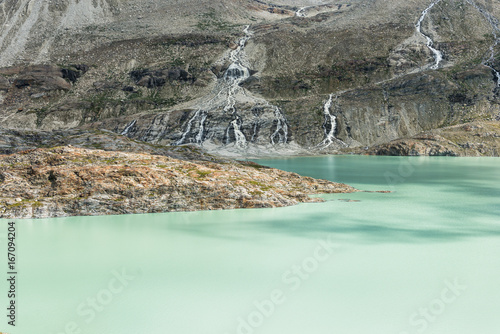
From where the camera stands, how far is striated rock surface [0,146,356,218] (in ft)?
74.5

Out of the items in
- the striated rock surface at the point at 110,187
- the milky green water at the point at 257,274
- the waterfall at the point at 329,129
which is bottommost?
the milky green water at the point at 257,274

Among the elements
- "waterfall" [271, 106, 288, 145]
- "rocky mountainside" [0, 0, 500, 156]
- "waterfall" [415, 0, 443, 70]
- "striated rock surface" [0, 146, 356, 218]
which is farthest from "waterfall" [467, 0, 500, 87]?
"striated rock surface" [0, 146, 356, 218]

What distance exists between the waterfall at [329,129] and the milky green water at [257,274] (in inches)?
3419

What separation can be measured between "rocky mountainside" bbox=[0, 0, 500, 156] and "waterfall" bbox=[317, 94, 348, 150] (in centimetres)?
38

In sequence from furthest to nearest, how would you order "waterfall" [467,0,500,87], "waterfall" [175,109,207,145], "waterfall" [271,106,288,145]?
1. "waterfall" [467,0,500,87]
2. "waterfall" [175,109,207,145]
3. "waterfall" [271,106,288,145]

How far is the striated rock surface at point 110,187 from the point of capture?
74.5ft

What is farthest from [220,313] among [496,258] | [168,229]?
[496,258]

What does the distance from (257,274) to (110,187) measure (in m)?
12.0

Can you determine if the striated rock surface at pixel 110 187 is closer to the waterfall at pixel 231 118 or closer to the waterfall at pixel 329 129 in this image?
the waterfall at pixel 329 129

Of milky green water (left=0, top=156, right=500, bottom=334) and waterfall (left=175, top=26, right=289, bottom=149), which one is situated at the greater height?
waterfall (left=175, top=26, right=289, bottom=149)

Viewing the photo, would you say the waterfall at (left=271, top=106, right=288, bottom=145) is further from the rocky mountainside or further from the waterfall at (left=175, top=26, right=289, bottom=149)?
the rocky mountainside

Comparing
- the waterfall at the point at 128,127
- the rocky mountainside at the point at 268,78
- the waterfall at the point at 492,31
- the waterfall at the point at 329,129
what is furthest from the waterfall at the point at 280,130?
the waterfall at the point at 492,31

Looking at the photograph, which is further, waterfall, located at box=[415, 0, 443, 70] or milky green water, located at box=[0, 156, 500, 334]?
waterfall, located at box=[415, 0, 443, 70]

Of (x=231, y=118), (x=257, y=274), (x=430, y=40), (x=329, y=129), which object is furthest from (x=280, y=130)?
(x=257, y=274)
